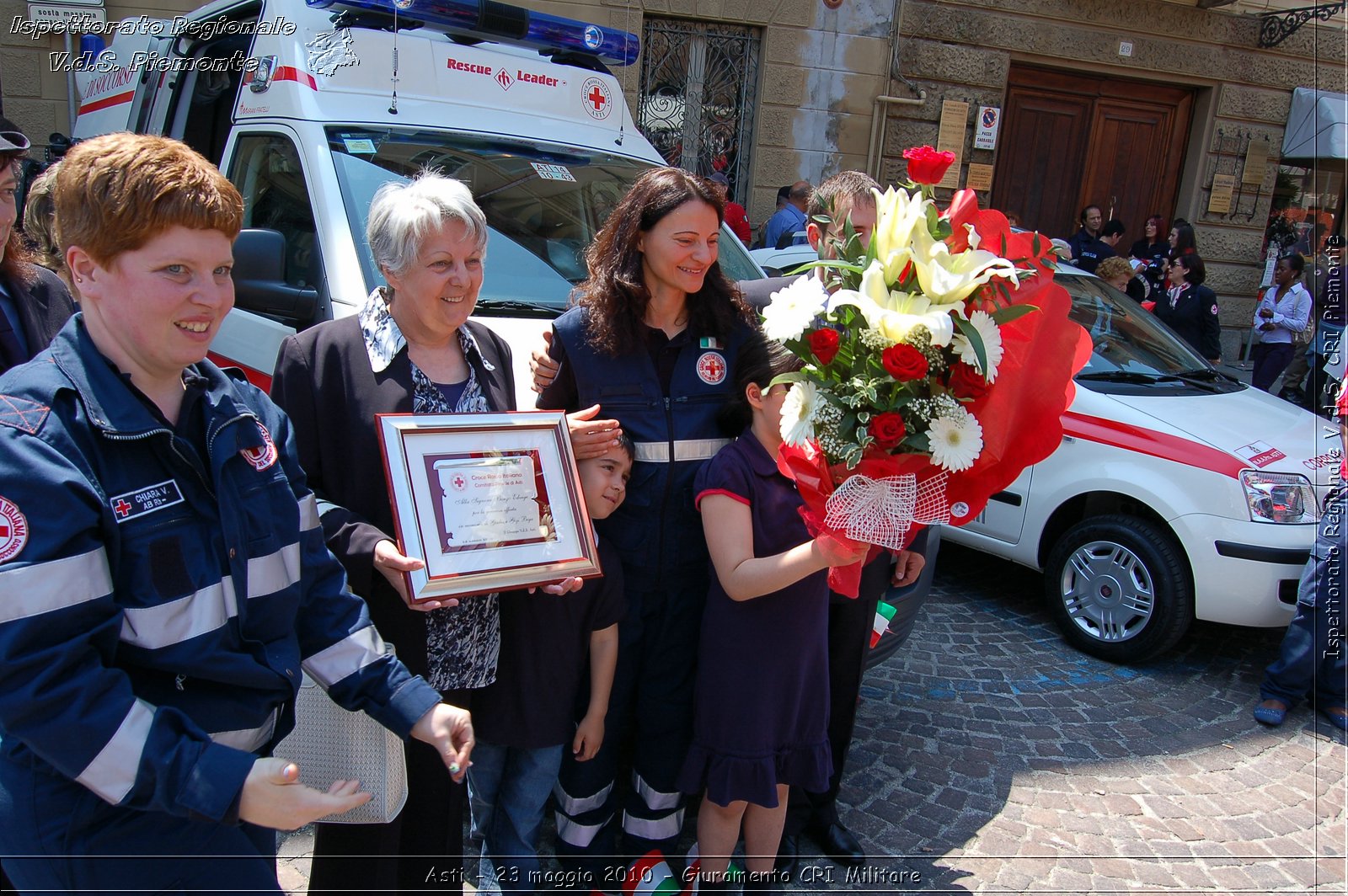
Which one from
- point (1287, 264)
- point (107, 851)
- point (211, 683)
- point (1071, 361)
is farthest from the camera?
point (1287, 264)

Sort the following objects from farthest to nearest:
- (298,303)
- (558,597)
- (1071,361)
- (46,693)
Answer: (298,303) → (558,597) → (1071,361) → (46,693)

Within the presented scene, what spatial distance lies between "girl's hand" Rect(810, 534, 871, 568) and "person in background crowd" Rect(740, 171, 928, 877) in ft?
3.32

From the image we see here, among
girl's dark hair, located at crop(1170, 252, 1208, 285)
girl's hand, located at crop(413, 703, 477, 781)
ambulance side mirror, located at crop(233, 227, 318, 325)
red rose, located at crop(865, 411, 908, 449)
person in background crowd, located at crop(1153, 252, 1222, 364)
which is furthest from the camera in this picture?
girl's dark hair, located at crop(1170, 252, 1208, 285)

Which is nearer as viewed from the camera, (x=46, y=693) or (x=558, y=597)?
(x=46, y=693)

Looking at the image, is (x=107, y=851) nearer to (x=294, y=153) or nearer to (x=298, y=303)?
(x=298, y=303)

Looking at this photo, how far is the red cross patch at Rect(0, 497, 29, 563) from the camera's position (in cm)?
133

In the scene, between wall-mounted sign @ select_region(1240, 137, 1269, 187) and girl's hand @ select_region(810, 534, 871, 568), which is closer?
girl's hand @ select_region(810, 534, 871, 568)

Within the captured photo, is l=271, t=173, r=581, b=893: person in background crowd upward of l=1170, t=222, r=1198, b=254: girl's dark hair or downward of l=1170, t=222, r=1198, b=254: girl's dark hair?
downward

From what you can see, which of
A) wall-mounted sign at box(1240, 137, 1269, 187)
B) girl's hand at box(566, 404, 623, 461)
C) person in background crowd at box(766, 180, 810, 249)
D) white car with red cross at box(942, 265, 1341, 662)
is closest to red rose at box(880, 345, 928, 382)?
girl's hand at box(566, 404, 623, 461)

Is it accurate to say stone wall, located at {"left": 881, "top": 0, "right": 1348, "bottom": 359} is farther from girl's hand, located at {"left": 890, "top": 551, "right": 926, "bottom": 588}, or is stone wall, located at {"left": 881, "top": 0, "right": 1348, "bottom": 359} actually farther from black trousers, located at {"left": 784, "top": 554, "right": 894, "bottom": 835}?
black trousers, located at {"left": 784, "top": 554, "right": 894, "bottom": 835}

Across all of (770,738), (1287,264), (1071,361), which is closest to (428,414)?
(770,738)

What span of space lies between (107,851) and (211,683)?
0.97 ft

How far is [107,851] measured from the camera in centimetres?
148

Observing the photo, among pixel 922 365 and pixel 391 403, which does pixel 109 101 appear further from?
pixel 922 365
